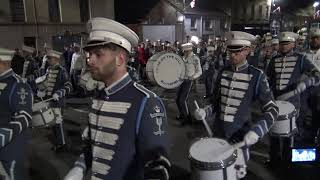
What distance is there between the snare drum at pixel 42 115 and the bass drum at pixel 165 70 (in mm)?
2406

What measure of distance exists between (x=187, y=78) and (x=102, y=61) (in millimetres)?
6753

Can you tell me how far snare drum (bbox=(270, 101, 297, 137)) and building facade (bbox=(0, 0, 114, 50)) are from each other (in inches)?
684

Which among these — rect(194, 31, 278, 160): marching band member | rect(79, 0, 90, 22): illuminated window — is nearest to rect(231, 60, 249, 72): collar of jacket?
rect(194, 31, 278, 160): marching band member

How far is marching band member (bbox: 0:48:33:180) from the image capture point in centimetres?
383

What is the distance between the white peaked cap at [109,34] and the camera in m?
2.37

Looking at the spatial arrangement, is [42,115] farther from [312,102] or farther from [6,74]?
[312,102]

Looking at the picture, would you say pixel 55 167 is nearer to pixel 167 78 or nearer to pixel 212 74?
pixel 167 78

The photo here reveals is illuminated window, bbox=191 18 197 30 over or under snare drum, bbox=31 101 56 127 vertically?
over

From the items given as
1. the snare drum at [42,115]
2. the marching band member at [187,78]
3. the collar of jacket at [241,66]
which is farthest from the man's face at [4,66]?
the marching band member at [187,78]

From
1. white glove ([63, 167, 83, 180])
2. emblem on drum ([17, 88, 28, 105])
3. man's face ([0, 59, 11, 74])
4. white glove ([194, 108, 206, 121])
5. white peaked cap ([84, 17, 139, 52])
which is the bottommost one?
white glove ([63, 167, 83, 180])

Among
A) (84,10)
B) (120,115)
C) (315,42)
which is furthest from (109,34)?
(84,10)

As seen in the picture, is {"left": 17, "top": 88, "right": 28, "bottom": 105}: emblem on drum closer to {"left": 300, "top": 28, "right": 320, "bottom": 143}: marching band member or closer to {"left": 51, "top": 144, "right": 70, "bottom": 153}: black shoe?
{"left": 51, "top": 144, "right": 70, "bottom": 153}: black shoe

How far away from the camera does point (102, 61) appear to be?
93.1 inches

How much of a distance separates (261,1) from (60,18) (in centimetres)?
3693
